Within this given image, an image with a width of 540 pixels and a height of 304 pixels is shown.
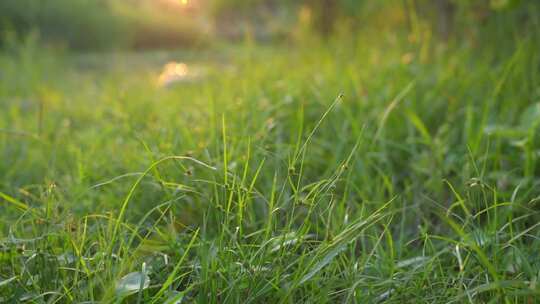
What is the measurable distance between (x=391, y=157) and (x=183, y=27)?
651 centimetres

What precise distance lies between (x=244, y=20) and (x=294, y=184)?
4.64 m

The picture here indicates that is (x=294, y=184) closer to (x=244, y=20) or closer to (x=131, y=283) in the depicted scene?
(x=131, y=283)

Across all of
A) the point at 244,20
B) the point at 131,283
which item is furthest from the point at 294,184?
the point at 244,20

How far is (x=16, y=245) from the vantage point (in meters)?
1.05

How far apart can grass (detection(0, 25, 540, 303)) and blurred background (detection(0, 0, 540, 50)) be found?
146 millimetres

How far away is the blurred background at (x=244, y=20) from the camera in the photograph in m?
2.58

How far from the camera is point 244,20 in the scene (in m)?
5.96

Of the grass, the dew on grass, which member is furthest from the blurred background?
the dew on grass

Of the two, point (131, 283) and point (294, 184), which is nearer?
point (131, 283)

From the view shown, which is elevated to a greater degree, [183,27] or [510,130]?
[510,130]

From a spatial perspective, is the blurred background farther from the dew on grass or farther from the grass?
the dew on grass

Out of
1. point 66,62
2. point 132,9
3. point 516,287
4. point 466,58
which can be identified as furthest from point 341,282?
point 132,9

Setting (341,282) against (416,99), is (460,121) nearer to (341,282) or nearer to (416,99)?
(416,99)

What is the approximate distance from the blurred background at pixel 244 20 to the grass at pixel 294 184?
5.7 inches
